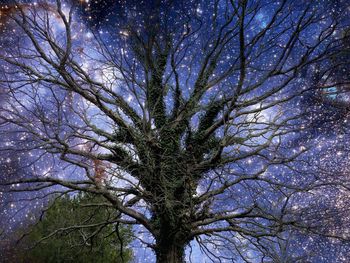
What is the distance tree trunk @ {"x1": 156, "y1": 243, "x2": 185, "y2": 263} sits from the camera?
22.7ft

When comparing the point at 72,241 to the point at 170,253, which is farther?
the point at 72,241

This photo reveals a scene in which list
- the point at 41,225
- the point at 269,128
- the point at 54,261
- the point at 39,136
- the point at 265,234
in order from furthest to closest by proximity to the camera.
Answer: the point at 41,225
the point at 54,261
the point at 269,128
the point at 39,136
the point at 265,234

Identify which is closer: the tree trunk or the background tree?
the tree trunk

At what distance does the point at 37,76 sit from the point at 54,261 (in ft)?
21.7

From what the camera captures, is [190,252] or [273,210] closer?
[273,210]

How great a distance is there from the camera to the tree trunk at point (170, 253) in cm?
690

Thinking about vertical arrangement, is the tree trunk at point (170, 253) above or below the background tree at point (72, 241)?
below

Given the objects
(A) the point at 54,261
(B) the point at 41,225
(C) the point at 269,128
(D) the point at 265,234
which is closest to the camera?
(D) the point at 265,234

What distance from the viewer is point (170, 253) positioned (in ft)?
22.7

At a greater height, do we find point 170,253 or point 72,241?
point 72,241

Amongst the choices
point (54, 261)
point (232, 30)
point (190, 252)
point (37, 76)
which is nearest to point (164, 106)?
point (232, 30)

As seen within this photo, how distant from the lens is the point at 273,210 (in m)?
6.74

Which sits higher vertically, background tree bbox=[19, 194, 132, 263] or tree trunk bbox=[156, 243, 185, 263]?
background tree bbox=[19, 194, 132, 263]

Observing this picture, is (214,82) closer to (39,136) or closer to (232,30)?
(232,30)
